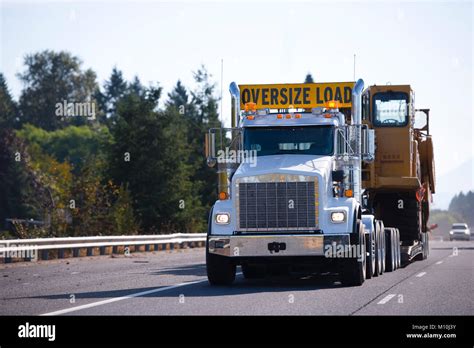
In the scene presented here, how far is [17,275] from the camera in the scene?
74.9ft

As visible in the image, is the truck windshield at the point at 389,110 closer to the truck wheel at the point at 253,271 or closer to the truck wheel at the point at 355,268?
the truck wheel at the point at 253,271

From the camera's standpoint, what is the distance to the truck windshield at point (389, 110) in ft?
85.9

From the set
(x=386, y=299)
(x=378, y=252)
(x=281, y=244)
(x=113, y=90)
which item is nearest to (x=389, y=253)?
(x=378, y=252)

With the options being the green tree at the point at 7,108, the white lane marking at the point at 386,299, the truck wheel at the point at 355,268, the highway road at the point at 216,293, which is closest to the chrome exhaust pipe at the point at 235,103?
the highway road at the point at 216,293

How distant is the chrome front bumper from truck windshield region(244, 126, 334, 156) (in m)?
2.18

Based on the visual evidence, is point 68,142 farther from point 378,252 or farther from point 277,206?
point 277,206

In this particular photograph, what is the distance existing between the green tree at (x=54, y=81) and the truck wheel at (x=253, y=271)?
329ft

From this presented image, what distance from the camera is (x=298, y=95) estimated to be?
67.4ft

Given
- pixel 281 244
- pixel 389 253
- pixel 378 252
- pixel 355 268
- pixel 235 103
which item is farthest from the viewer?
pixel 389 253

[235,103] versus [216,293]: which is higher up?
[235,103]

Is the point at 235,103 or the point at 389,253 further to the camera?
the point at 389,253

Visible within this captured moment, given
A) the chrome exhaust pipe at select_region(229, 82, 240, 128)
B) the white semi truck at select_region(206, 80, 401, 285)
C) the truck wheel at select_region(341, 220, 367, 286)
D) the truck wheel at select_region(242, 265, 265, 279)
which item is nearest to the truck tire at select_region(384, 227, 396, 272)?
the white semi truck at select_region(206, 80, 401, 285)

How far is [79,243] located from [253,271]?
452 inches
